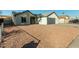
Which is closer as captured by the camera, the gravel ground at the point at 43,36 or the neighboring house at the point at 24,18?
the gravel ground at the point at 43,36

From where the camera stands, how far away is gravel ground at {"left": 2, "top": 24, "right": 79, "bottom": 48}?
143 inches

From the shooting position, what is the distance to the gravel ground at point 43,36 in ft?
12.0

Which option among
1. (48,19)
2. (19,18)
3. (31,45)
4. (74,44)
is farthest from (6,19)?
(74,44)

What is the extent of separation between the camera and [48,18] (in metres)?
3.89

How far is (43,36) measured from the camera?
372 centimetres

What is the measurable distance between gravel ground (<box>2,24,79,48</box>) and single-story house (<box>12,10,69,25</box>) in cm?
12

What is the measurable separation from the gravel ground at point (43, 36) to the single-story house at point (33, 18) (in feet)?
0.41

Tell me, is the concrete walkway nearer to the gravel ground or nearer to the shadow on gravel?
the gravel ground

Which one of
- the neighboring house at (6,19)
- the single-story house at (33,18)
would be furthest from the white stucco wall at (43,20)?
the neighboring house at (6,19)

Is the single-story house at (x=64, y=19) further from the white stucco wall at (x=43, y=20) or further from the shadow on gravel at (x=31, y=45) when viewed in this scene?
the shadow on gravel at (x=31, y=45)
